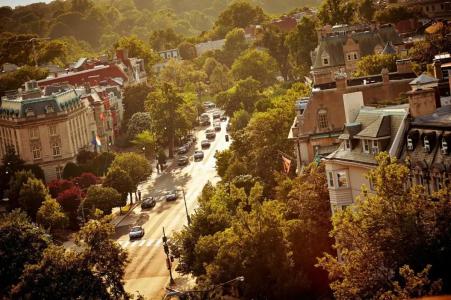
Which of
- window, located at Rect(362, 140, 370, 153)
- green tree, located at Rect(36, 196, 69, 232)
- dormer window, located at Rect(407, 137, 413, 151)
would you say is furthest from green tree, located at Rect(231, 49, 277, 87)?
dormer window, located at Rect(407, 137, 413, 151)

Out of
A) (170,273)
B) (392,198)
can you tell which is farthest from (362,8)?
(392,198)

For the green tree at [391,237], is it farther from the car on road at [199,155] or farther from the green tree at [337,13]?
the green tree at [337,13]

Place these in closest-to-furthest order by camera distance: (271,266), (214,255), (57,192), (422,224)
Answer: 1. (422,224)
2. (271,266)
3. (214,255)
4. (57,192)

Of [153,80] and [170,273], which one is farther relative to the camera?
[153,80]

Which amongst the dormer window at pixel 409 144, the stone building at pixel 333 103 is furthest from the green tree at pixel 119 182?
the dormer window at pixel 409 144

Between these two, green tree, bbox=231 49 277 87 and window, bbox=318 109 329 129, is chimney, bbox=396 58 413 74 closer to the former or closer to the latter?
window, bbox=318 109 329 129

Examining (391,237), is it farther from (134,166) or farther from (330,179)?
(134,166)

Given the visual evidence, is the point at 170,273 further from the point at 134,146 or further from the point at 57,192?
the point at 134,146
